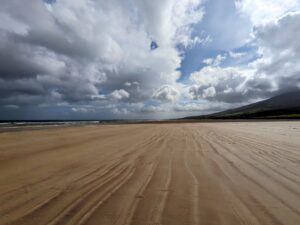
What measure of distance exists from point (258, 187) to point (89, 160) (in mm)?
5010

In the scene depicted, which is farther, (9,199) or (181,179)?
(181,179)

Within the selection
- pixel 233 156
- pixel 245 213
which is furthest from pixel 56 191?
pixel 233 156

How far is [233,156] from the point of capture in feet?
23.0

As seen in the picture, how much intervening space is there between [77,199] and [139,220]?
1322mm

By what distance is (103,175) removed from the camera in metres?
5.00

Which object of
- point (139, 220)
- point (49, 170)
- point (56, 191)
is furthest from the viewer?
point (49, 170)

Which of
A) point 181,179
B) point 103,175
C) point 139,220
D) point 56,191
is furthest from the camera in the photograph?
point 103,175

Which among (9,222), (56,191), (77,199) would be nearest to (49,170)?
(56,191)

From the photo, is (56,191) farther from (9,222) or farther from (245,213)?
(245,213)

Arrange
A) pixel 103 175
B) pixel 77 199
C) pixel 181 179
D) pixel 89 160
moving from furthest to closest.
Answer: pixel 89 160 < pixel 103 175 < pixel 181 179 < pixel 77 199

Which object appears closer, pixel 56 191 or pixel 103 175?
pixel 56 191

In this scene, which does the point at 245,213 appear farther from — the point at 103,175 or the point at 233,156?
the point at 233,156

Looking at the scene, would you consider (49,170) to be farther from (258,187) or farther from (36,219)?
(258,187)

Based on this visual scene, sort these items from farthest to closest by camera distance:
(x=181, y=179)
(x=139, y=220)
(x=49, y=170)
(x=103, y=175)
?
(x=49, y=170)
(x=103, y=175)
(x=181, y=179)
(x=139, y=220)
